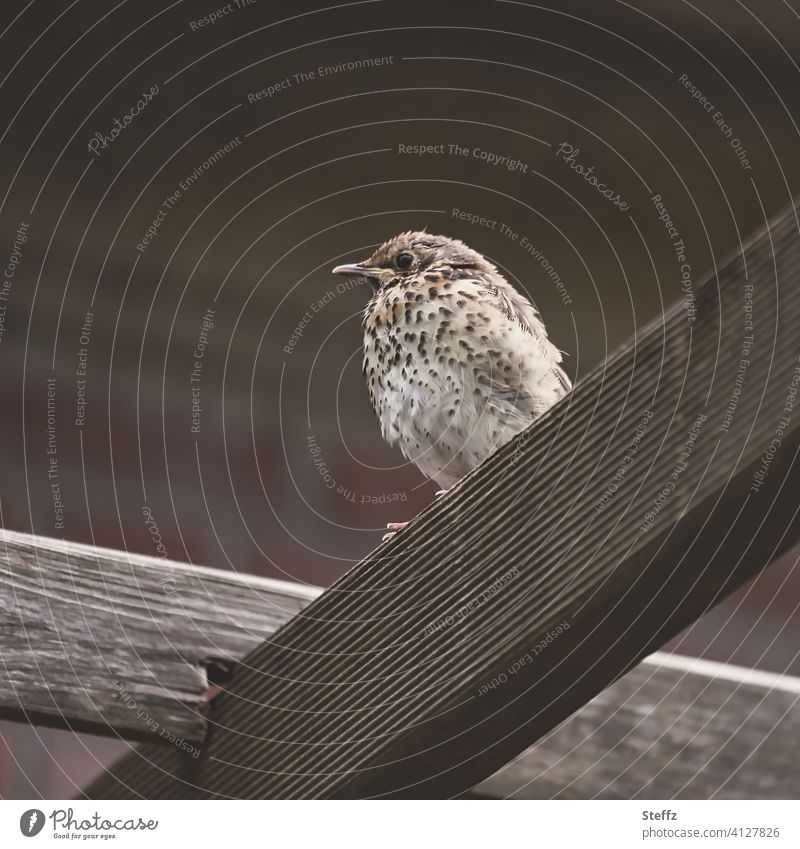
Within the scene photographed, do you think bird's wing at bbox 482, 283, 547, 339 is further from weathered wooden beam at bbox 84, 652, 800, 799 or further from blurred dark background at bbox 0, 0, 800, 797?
weathered wooden beam at bbox 84, 652, 800, 799

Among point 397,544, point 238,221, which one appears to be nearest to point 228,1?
point 238,221

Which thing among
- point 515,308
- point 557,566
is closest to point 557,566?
point 557,566

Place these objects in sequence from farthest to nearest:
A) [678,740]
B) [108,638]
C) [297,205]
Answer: [297,205] → [678,740] → [108,638]

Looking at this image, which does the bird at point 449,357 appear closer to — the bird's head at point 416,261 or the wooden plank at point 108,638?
the bird's head at point 416,261

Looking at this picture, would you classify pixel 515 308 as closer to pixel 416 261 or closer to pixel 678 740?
pixel 416 261

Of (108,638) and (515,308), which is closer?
(108,638)

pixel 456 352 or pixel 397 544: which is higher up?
pixel 456 352

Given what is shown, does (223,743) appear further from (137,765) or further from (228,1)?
A: (228,1)
